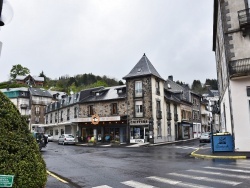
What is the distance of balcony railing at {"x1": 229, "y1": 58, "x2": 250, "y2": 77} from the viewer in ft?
53.0

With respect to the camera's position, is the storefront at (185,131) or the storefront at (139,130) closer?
the storefront at (139,130)

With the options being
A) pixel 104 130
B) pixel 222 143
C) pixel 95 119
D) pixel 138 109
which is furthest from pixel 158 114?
pixel 222 143

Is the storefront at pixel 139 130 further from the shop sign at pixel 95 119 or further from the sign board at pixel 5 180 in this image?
the sign board at pixel 5 180

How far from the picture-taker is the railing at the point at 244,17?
657 inches

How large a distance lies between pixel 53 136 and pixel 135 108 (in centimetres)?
2234

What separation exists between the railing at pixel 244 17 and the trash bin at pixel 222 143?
758 cm

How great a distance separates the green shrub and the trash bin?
13.9 m

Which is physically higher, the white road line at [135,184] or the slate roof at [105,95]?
the slate roof at [105,95]

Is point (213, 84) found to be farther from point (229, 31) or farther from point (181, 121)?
point (229, 31)

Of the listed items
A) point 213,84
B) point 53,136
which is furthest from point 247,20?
point 213,84

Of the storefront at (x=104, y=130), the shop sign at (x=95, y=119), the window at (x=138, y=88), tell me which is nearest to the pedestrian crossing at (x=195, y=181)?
the window at (x=138, y=88)

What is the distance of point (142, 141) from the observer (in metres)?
32.3

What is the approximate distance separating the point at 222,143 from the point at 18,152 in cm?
1475

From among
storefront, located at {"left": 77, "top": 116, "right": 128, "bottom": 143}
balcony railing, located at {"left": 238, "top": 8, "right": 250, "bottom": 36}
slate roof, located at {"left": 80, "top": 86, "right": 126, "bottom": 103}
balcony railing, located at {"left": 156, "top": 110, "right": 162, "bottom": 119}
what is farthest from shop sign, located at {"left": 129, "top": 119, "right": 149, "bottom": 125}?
balcony railing, located at {"left": 238, "top": 8, "right": 250, "bottom": 36}
